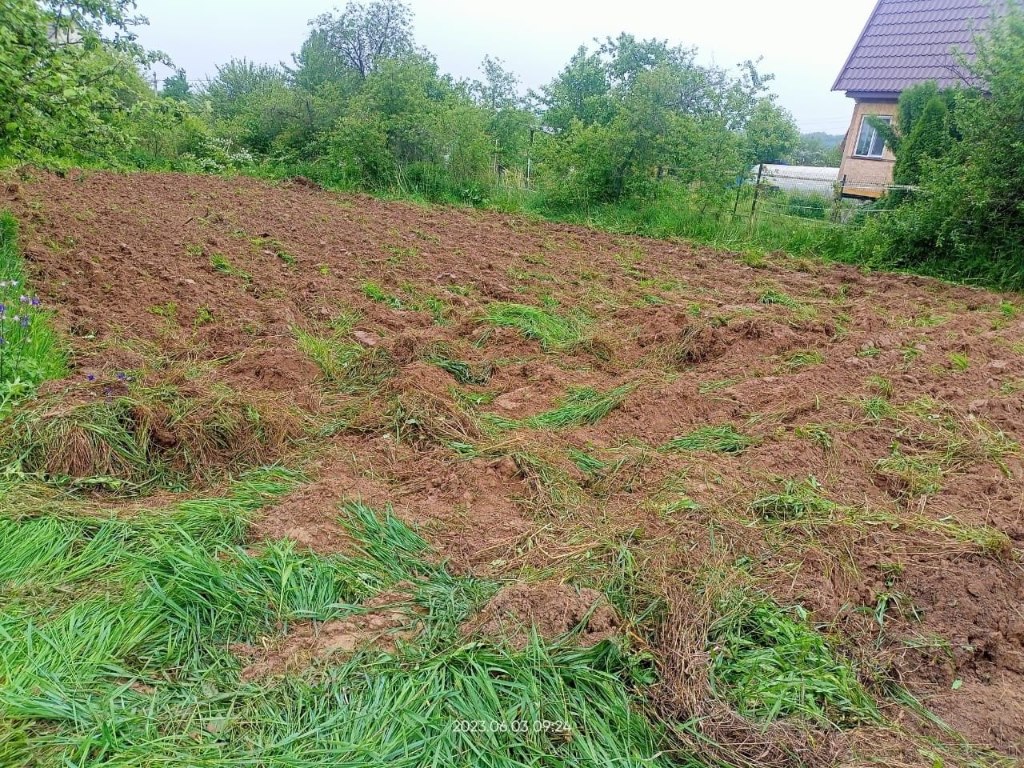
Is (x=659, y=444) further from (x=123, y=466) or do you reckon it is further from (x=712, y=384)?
(x=123, y=466)

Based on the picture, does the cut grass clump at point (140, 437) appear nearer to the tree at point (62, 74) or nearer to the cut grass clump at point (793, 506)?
the cut grass clump at point (793, 506)

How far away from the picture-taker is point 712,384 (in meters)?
5.09

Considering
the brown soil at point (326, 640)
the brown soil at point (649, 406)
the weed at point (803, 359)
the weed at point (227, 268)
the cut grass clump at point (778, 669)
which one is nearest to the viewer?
the cut grass clump at point (778, 669)

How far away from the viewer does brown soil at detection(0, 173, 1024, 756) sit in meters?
2.72

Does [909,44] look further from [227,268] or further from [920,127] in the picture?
[227,268]

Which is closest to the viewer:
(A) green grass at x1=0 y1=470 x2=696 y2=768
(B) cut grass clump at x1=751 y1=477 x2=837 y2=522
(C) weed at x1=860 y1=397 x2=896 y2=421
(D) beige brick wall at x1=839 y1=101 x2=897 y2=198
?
(A) green grass at x1=0 y1=470 x2=696 y2=768

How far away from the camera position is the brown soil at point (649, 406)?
8.92ft

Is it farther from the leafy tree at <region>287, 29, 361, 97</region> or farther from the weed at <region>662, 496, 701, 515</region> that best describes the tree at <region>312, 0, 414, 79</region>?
the weed at <region>662, 496, 701, 515</region>

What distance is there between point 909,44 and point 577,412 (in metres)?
20.0

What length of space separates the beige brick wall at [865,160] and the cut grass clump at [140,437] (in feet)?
60.9

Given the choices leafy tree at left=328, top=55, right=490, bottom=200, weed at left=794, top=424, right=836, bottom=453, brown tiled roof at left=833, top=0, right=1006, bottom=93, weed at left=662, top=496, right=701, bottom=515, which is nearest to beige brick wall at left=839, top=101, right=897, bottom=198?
brown tiled roof at left=833, top=0, right=1006, bottom=93

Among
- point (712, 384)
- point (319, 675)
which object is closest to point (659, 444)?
point (712, 384)

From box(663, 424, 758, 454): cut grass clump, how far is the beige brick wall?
16.7 m

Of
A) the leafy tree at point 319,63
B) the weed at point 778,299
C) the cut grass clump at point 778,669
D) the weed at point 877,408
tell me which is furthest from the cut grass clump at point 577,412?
the leafy tree at point 319,63
